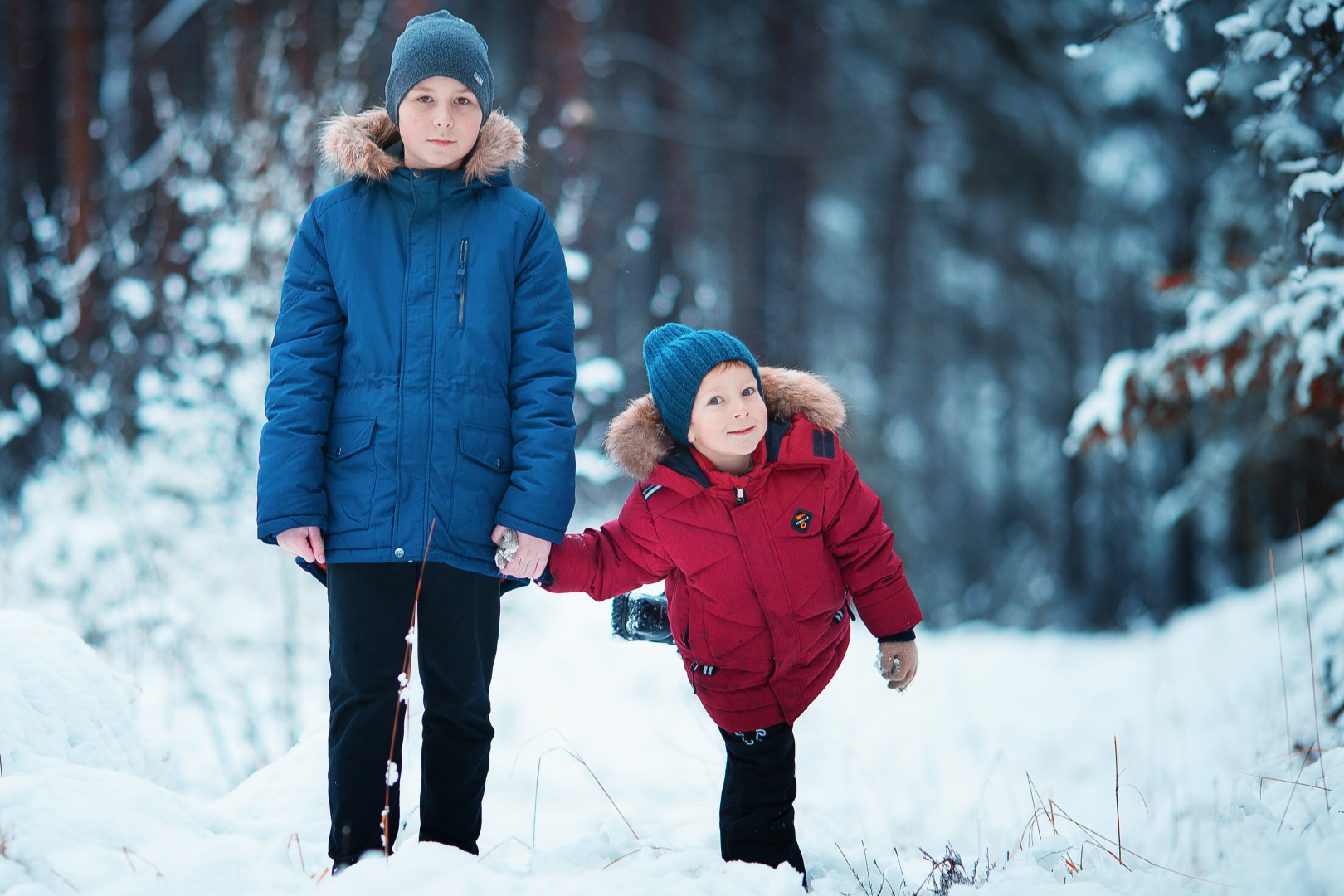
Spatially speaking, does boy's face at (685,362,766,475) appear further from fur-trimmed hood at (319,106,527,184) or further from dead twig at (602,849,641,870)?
dead twig at (602,849,641,870)

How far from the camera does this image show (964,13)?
11492 mm

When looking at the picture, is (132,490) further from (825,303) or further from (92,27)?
(825,303)

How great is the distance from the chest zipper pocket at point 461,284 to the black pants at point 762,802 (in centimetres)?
132

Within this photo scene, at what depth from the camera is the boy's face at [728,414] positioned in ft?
8.06

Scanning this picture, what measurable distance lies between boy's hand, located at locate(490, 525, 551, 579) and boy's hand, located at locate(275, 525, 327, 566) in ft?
1.38

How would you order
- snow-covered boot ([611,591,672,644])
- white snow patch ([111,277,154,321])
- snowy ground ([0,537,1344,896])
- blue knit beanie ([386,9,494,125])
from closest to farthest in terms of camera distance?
snowy ground ([0,537,1344,896]), blue knit beanie ([386,9,494,125]), snow-covered boot ([611,591,672,644]), white snow patch ([111,277,154,321])

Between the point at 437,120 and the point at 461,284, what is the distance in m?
0.44

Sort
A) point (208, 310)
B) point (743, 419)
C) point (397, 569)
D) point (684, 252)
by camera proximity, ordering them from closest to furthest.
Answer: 1. point (397, 569)
2. point (743, 419)
3. point (208, 310)
4. point (684, 252)

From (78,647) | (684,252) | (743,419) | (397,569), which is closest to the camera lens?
(397,569)

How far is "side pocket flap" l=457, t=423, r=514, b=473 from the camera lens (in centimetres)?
228

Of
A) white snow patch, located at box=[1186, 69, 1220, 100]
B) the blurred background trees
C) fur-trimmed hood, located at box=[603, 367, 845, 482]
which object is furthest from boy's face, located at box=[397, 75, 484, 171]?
white snow patch, located at box=[1186, 69, 1220, 100]

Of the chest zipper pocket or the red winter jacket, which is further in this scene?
the red winter jacket

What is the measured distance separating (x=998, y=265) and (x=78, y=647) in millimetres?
12804

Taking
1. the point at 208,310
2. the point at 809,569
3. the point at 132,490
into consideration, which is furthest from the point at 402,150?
the point at 132,490
